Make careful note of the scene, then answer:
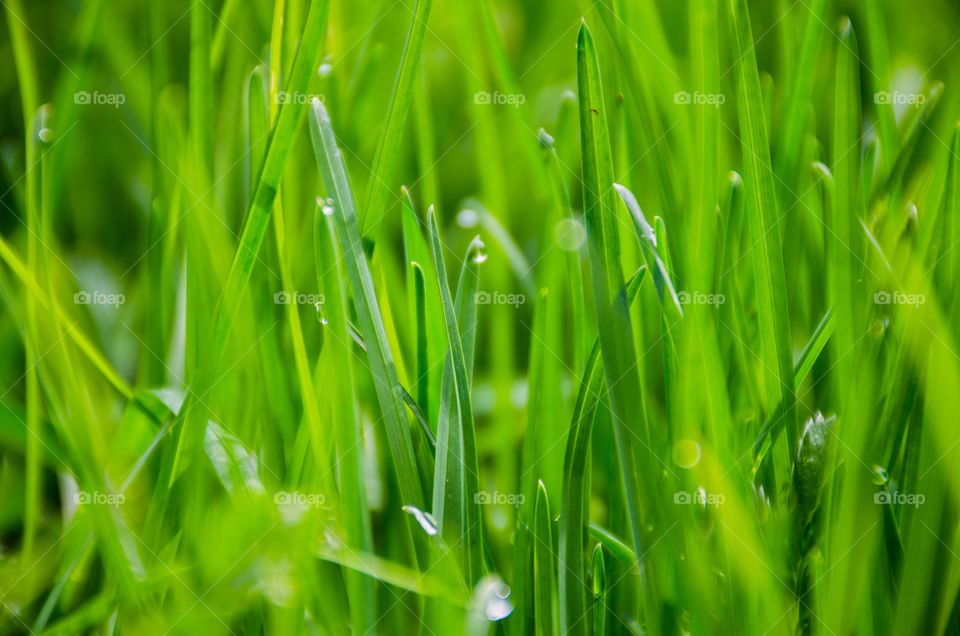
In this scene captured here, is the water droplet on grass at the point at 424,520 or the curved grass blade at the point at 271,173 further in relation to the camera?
the curved grass blade at the point at 271,173

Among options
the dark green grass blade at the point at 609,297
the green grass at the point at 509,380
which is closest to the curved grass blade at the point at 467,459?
the green grass at the point at 509,380

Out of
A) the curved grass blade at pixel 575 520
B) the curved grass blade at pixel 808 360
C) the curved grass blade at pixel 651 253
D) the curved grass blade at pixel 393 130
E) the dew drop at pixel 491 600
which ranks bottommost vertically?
the dew drop at pixel 491 600

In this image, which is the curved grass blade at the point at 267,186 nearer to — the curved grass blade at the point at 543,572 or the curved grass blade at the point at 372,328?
the curved grass blade at the point at 372,328

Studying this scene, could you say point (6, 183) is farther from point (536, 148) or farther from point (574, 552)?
point (574, 552)

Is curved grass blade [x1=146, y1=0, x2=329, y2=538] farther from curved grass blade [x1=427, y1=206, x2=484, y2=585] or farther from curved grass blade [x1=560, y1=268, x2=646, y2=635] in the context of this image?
curved grass blade [x1=560, y1=268, x2=646, y2=635]

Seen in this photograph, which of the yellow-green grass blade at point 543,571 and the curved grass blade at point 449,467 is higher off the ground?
the curved grass blade at point 449,467

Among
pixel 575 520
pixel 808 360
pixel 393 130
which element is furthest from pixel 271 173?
pixel 808 360

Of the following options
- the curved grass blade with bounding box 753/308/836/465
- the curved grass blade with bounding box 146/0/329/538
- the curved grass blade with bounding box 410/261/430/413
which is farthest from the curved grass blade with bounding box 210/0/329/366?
the curved grass blade with bounding box 753/308/836/465
